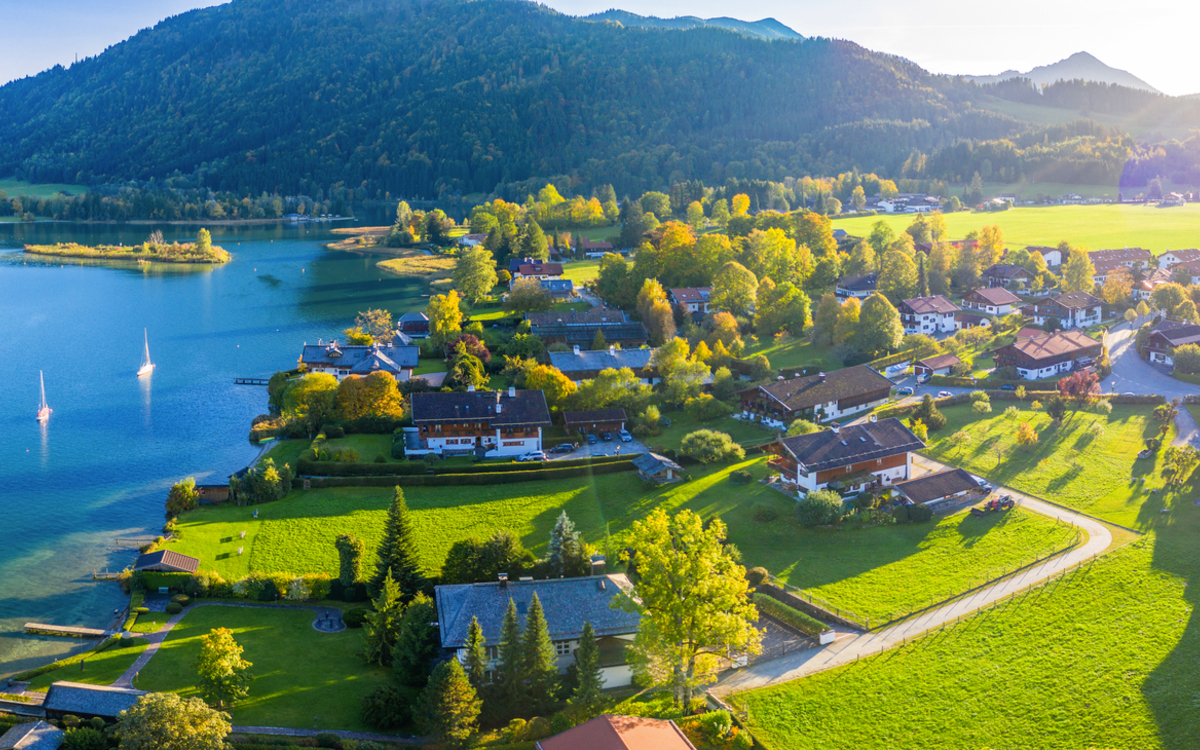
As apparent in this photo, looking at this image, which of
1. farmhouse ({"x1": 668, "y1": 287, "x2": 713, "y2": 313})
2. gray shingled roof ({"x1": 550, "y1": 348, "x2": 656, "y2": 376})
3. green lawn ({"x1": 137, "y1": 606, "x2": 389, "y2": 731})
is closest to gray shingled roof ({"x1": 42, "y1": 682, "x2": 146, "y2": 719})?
green lawn ({"x1": 137, "y1": 606, "x2": 389, "y2": 731})

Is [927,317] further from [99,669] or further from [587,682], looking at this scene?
[99,669]

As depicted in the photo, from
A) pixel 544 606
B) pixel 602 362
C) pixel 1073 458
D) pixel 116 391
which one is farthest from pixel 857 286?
pixel 116 391

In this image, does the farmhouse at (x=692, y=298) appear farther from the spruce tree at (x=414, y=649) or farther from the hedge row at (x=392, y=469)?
the spruce tree at (x=414, y=649)

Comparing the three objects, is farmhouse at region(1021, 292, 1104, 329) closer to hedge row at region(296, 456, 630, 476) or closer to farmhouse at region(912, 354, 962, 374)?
farmhouse at region(912, 354, 962, 374)

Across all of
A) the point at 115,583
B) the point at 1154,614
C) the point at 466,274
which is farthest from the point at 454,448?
the point at 466,274

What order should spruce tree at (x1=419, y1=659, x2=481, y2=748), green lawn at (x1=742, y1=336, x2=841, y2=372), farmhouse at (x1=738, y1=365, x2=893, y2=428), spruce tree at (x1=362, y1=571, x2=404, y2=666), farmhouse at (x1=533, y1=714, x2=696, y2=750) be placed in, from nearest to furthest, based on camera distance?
farmhouse at (x1=533, y1=714, x2=696, y2=750), spruce tree at (x1=419, y1=659, x2=481, y2=748), spruce tree at (x1=362, y1=571, x2=404, y2=666), farmhouse at (x1=738, y1=365, x2=893, y2=428), green lawn at (x1=742, y1=336, x2=841, y2=372)

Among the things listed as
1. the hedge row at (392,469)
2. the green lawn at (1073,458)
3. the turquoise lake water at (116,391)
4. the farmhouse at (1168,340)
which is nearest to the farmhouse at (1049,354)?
the farmhouse at (1168,340)
